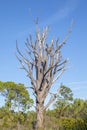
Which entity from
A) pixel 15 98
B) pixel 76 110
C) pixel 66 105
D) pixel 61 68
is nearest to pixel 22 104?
pixel 15 98

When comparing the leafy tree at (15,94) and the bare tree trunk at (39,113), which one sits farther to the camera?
the leafy tree at (15,94)

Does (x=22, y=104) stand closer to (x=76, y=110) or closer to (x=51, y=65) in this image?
(x=76, y=110)

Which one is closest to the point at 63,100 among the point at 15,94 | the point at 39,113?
the point at 15,94

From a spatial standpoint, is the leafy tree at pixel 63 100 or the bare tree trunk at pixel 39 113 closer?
the bare tree trunk at pixel 39 113

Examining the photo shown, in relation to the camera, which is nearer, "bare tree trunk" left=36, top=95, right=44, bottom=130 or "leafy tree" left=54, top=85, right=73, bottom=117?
"bare tree trunk" left=36, top=95, right=44, bottom=130

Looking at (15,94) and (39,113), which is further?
(15,94)

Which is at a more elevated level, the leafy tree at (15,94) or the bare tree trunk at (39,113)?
the leafy tree at (15,94)

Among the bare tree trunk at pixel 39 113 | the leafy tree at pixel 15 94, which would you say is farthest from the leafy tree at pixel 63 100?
the bare tree trunk at pixel 39 113

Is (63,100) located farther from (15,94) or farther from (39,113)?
(39,113)

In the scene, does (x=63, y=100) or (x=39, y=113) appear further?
(x=63, y=100)

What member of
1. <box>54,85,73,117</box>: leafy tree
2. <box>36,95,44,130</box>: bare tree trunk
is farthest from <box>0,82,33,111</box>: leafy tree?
<box>36,95,44,130</box>: bare tree trunk

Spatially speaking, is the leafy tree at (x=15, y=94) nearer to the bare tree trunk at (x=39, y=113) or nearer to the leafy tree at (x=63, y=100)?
the leafy tree at (x=63, y=100)

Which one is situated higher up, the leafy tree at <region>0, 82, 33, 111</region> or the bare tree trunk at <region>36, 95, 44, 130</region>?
the leafy tree at <region>0, 82, 33, 111</region>

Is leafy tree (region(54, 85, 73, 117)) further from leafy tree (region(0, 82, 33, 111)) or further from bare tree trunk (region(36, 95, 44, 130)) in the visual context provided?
bare tree trunk (region(36, 95, 44, 130))
